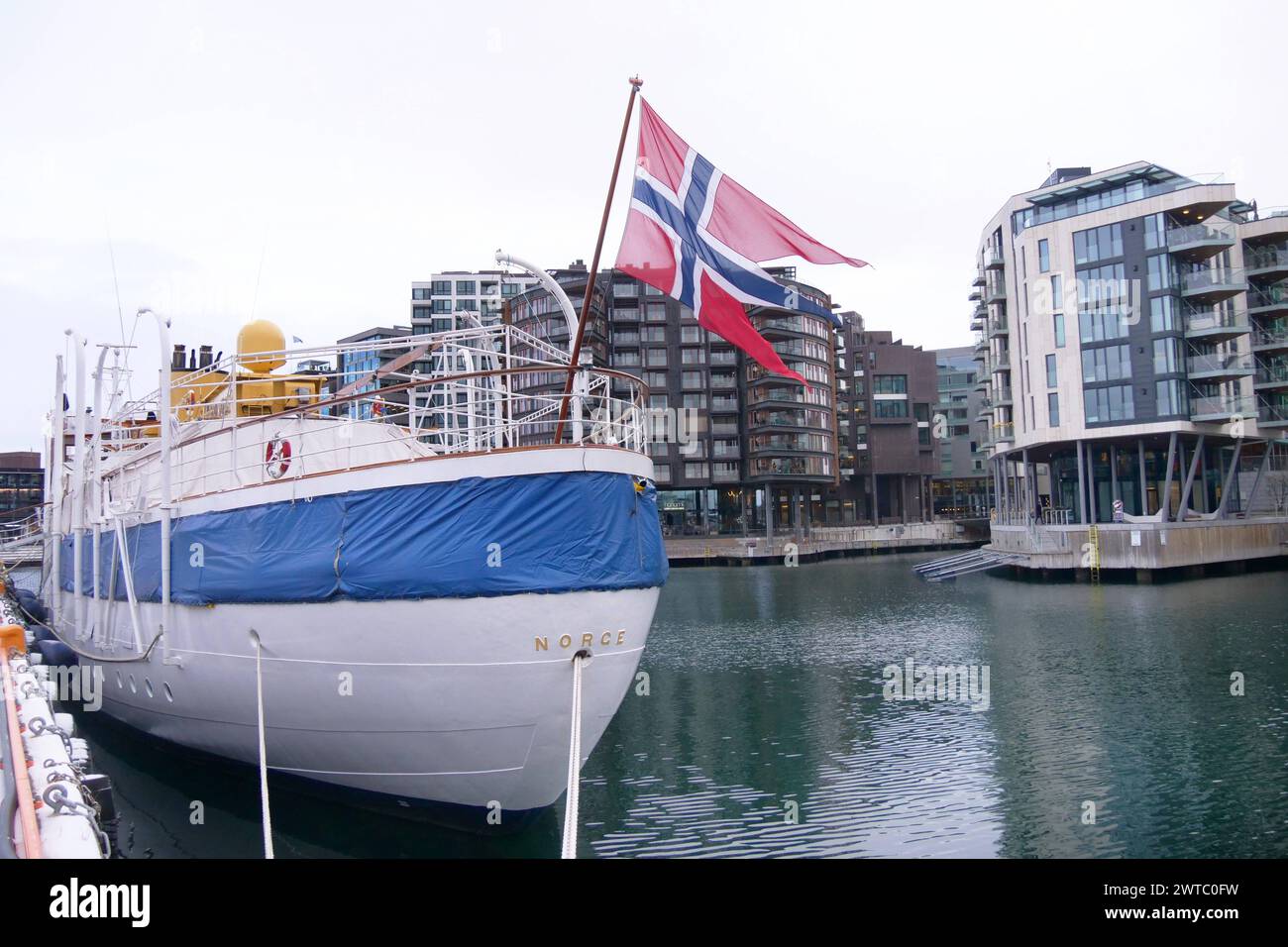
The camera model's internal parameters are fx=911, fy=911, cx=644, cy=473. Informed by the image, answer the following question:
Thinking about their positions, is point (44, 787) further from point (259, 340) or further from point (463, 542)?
point (259, 340)

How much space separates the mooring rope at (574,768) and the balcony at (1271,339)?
7077 cm

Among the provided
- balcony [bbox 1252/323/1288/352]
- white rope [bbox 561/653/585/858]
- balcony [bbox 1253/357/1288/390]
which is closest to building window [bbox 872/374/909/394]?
balcony [bbox 1252/323/1288/352]

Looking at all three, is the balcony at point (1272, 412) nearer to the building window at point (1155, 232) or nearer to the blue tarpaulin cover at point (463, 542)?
the building window at point (1155, 232)

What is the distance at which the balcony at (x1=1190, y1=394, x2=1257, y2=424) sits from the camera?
60281 mm

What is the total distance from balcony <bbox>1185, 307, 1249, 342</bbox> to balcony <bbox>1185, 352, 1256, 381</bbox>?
1.48 m

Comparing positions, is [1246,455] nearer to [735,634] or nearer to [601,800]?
[735,634]

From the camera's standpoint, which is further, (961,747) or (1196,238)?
(1196,238)

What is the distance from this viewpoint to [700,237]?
12.2 meters

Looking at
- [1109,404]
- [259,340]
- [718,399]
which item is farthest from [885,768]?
[718,399]

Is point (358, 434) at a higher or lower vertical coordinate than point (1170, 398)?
lower

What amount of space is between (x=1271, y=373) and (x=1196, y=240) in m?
14.1

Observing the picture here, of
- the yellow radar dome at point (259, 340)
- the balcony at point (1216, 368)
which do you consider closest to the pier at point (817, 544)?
the balcony at point (1216, 368)

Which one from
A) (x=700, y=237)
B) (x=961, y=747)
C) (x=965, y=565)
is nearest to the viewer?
(x=700, y=237)

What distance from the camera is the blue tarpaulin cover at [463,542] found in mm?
11953
